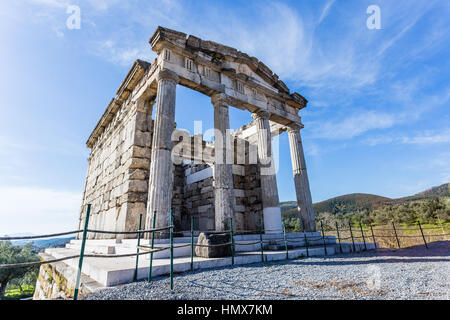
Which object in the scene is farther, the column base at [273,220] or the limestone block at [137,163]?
the column base at [273,220]

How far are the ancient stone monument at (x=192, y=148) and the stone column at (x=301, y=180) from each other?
46mm

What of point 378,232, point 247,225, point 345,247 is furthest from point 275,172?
point 378,232

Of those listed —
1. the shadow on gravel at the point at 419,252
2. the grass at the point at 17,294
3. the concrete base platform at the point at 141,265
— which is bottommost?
the grass at the point at 17,294

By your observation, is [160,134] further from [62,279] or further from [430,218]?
[430,218]

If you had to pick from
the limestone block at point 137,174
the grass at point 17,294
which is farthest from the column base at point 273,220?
the grass at point 17,294

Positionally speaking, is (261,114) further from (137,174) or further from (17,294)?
(17,294)

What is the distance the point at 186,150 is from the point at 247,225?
4.82 metres

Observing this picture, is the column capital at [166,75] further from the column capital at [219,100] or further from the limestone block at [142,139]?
the limestone block at [142,139]

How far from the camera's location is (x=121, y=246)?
20.7 ft

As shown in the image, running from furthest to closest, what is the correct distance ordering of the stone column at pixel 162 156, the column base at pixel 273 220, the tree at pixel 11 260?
the tree at pixel 11 260 → the column base at pixel 273 220 → the stone column at pixel 162 156

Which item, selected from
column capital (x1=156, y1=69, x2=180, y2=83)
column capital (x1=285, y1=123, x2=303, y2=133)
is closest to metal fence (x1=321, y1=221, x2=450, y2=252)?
column capital (x1=285, y1=123, x2=303, y2=133)

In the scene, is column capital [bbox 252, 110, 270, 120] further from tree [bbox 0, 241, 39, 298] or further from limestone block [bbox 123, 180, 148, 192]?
tree [bbox 0, 241, 39, 298]

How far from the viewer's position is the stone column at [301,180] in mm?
10367

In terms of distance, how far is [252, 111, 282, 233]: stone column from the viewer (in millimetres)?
9000
